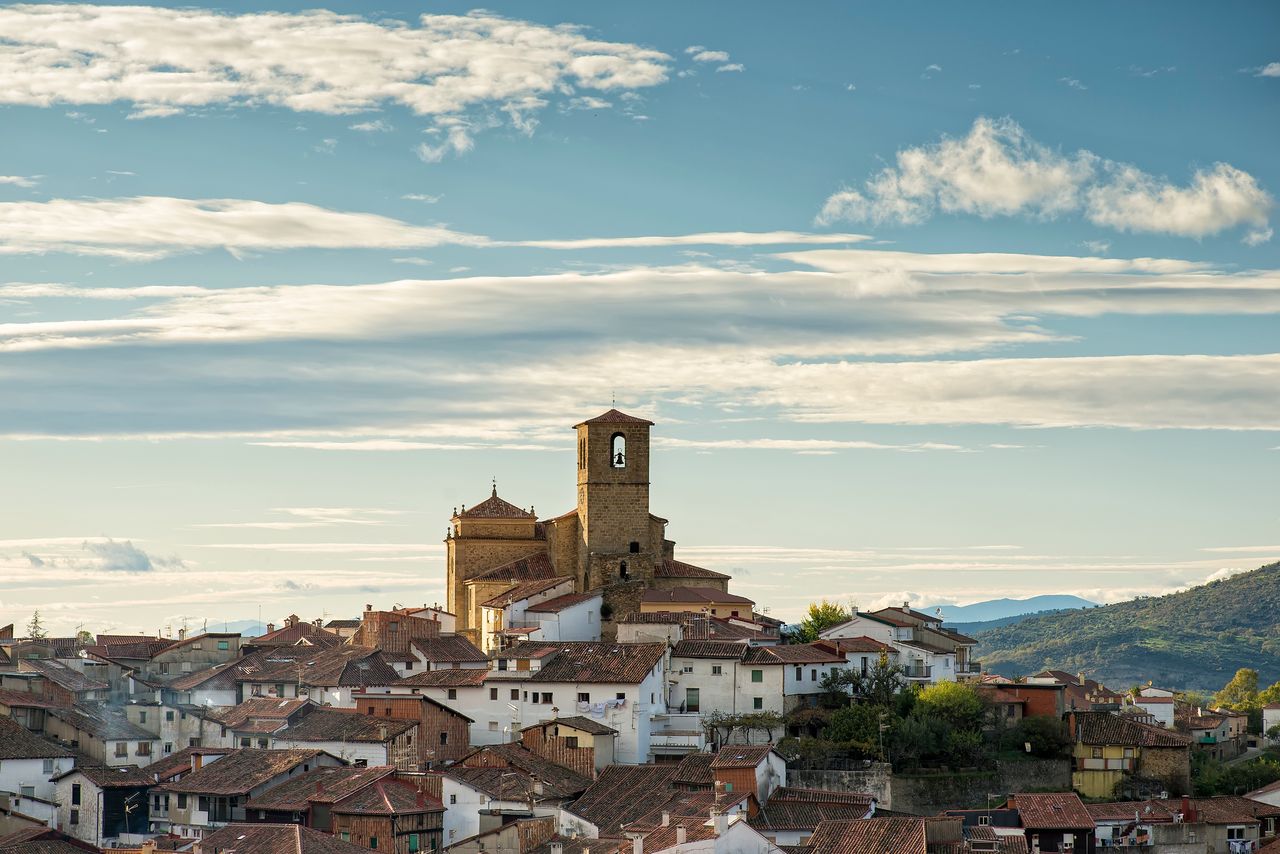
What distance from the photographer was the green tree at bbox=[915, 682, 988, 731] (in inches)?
2594

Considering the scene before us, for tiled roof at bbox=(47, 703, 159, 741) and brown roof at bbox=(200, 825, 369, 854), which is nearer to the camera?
brown roof at bbox=(200, 825, 369, 854)

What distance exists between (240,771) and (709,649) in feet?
53.7

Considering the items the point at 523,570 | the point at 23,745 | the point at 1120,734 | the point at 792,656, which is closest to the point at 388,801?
the point at 23,745

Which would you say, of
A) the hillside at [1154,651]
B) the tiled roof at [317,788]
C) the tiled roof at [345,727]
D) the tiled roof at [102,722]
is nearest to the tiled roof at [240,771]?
the tiled roof at [317,788]

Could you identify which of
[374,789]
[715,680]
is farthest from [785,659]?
[374,789]

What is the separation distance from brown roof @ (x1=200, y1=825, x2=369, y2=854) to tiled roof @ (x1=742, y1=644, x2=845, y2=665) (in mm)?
16160

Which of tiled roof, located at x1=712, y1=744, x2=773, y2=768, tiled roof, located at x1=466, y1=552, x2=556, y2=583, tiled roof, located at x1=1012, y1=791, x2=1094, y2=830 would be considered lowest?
tiled roof, located at x1=1012, y1=791, x2=1094, y2=830

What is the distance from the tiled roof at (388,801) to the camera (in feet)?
193

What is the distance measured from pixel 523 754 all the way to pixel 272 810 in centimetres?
824

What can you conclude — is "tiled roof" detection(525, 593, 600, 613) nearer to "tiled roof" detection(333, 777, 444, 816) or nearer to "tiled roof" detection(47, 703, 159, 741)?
"tiled roof" detection(333, 777, 444, 816)

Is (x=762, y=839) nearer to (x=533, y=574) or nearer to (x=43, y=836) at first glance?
(x=43, y=836)

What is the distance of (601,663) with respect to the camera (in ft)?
219

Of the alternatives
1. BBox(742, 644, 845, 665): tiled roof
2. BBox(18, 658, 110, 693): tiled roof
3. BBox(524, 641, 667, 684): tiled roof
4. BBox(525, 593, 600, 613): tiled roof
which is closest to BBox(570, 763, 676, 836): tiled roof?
BBox(524, 641, 667, 684): tiled roof

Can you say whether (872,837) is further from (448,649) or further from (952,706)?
(448,649)
